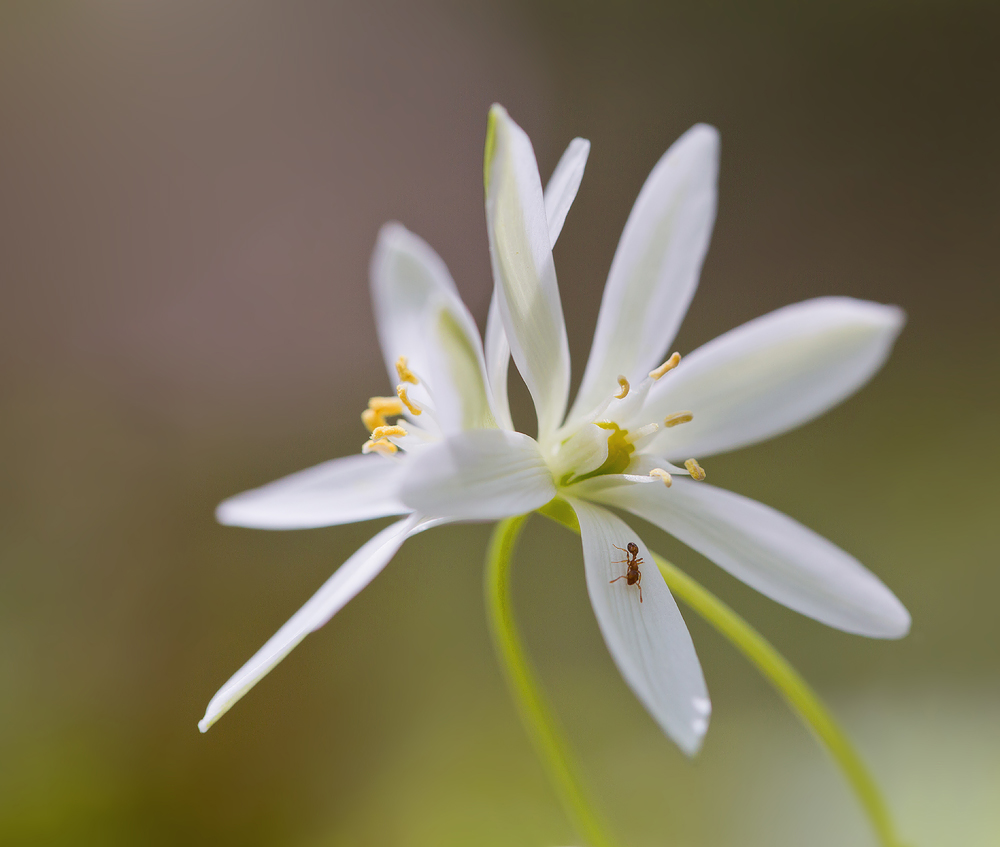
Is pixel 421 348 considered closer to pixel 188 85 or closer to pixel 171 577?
pixel 171 577

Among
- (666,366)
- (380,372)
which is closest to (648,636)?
(666,366)

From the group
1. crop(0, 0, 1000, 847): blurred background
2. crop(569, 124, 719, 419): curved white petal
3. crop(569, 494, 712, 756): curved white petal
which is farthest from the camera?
crop(0, 0, 1000, 847): blurred background

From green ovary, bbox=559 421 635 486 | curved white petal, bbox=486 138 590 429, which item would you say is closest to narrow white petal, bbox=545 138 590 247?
curved white petal, bbox=486 138 590 429

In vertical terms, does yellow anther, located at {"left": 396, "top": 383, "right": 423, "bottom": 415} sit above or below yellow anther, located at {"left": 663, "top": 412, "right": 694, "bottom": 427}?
above

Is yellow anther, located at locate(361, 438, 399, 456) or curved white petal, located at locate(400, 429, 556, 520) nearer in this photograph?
curved white petal, located at locate(400, 429, 556, 520)

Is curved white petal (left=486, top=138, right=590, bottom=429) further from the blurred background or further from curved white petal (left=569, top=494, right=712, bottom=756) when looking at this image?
the blurred background

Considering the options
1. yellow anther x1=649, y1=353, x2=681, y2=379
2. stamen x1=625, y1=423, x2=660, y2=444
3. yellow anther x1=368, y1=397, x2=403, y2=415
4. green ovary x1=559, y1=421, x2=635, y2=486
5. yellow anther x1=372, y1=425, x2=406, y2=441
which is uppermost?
yellow anther x1=368, y1=397, x2=403, y2=415

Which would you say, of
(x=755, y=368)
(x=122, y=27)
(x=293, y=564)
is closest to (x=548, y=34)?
(x=122, y=27)
